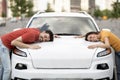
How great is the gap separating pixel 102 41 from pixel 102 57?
500 mm

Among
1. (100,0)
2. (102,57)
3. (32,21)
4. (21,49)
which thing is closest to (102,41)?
(102,57)

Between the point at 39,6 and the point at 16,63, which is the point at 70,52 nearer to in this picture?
the point at 16,63

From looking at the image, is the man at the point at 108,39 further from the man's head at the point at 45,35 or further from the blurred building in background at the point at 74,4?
the blurred building in background at the point at 74,4

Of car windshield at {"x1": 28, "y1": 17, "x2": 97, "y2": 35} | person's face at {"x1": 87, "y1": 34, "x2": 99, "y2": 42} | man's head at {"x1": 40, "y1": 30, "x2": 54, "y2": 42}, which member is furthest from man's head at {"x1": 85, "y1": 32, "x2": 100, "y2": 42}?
car windshield at {"x1": 28, "y1": 17, "x2": 97, "y2": 35}

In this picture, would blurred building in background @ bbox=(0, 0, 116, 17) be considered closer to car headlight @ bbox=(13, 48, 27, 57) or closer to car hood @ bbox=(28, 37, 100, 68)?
car headlight @ bbox=(13, 48, 27, 57)

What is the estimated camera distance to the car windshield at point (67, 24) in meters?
7.93

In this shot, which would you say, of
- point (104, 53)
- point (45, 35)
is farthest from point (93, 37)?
point (45, 35)

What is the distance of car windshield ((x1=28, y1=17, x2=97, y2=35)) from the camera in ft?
26.0

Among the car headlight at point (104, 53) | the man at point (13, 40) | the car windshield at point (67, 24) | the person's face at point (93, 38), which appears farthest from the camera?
the car windshield at point (67, 24)

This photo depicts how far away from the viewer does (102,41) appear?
21.3 feet

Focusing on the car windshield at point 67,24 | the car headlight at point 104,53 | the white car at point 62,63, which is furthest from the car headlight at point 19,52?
the car windshield at point 67,24

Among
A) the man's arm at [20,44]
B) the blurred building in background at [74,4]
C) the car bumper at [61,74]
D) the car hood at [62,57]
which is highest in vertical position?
the man's arm at [20,44]

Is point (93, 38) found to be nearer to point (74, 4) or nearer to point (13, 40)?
point (13, 40)

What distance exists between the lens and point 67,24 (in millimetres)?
8148
